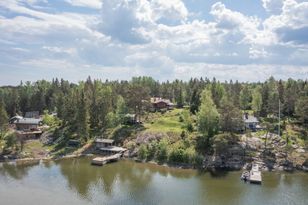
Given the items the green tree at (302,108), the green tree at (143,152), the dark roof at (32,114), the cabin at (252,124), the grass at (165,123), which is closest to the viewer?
the green tree at (143,152)

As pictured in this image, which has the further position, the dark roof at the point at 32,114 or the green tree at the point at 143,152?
the dark roof at the point at 32,114

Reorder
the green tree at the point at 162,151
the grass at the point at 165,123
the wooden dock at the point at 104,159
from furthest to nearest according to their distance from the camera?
the grass at the point at 165,123 < the green tree at the point at 162,151 < the wooden dock at the point at 104,159

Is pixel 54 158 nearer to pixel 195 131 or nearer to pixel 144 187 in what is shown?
pixel 144 187

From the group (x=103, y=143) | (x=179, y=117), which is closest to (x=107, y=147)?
(x=103, y=143)

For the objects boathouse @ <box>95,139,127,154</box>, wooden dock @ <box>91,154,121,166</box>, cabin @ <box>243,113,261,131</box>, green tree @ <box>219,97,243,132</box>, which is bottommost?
wooden dock @ <box>91,154,121,166</box>

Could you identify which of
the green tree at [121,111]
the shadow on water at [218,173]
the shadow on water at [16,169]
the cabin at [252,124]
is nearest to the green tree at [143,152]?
the shadow on water at [218,173]

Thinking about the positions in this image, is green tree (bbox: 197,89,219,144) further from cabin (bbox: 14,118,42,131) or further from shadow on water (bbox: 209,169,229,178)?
cabin (bbox: 14,118,42,131)

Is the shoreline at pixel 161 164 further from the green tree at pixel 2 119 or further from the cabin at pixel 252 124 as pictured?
the cabin at pixel 252 124

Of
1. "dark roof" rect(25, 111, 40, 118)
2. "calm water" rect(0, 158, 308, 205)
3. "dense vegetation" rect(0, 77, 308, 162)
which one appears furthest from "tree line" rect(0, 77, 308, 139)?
"dark roof" rect(25, 111, 40, 118)

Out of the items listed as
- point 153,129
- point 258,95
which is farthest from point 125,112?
point 258,95
